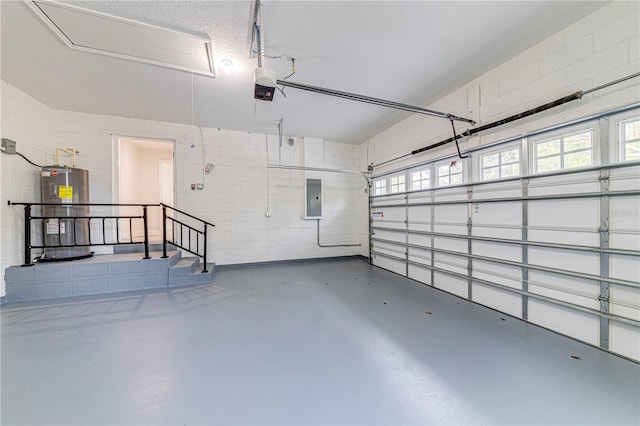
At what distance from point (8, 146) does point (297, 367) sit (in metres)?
4.72

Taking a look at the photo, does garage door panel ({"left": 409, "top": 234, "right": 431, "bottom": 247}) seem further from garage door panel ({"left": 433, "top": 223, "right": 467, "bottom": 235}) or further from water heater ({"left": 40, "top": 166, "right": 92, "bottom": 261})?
water heater ({"left": 40, "top": 166, "right": 92, "bottom": 261})

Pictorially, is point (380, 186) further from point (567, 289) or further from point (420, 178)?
point (567, 289)

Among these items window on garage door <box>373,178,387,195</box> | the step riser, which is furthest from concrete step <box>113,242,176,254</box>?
window on garage door <box>373,178,387,195</box>

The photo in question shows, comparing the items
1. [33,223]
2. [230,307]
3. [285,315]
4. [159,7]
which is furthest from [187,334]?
[33,223]

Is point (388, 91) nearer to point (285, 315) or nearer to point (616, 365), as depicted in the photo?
point (285, 315)

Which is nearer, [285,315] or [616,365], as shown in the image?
[616,365]

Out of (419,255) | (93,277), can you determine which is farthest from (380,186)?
(93,277)

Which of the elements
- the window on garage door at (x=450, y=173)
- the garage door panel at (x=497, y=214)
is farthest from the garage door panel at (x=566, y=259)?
the window on garage door at (x=450, y=173)

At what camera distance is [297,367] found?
1805 millimetres

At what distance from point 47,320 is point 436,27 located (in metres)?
5.20

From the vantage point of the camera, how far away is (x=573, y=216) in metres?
2.18

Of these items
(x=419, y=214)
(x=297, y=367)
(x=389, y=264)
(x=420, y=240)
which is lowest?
(x=297, y=367)

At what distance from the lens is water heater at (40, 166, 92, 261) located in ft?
11.1

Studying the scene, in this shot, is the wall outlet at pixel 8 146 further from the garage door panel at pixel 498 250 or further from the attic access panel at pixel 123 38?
the garage door panel at pixel 498 250
